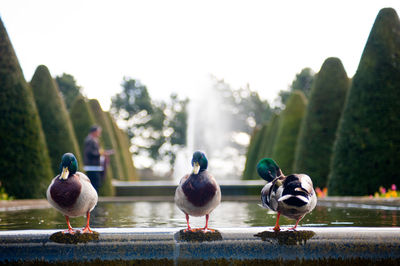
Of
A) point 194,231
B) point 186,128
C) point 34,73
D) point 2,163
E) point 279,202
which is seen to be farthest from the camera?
point 186,128

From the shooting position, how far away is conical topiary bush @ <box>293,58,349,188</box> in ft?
54.1

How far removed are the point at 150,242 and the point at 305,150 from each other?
12.3 m

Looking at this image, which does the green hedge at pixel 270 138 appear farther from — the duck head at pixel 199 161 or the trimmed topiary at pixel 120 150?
the duck head at pixel 199 161

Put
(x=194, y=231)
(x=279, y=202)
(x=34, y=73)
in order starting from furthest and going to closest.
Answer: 1. (x=34, y=73)
2. (x=194, y=231)
3. (x=279, y=202)

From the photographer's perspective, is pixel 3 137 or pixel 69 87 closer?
pixel 3 137

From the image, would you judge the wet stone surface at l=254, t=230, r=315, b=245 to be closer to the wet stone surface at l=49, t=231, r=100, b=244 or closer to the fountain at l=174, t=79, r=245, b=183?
the wet stone surface at l=49, t=231, r=100, b=244

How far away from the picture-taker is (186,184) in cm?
464

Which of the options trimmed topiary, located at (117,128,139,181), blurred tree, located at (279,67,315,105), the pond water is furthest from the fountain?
the pond water

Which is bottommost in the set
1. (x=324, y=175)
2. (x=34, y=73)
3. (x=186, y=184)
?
(x=324, y=175)

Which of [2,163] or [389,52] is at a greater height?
[389,52]

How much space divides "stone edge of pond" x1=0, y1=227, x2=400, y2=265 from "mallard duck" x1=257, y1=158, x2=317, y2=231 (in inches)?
10.4

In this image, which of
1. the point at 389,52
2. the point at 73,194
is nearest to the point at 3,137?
the point at 73,194

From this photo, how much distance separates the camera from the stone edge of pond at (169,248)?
5.02 meters

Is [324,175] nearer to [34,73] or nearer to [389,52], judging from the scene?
[389,52]
